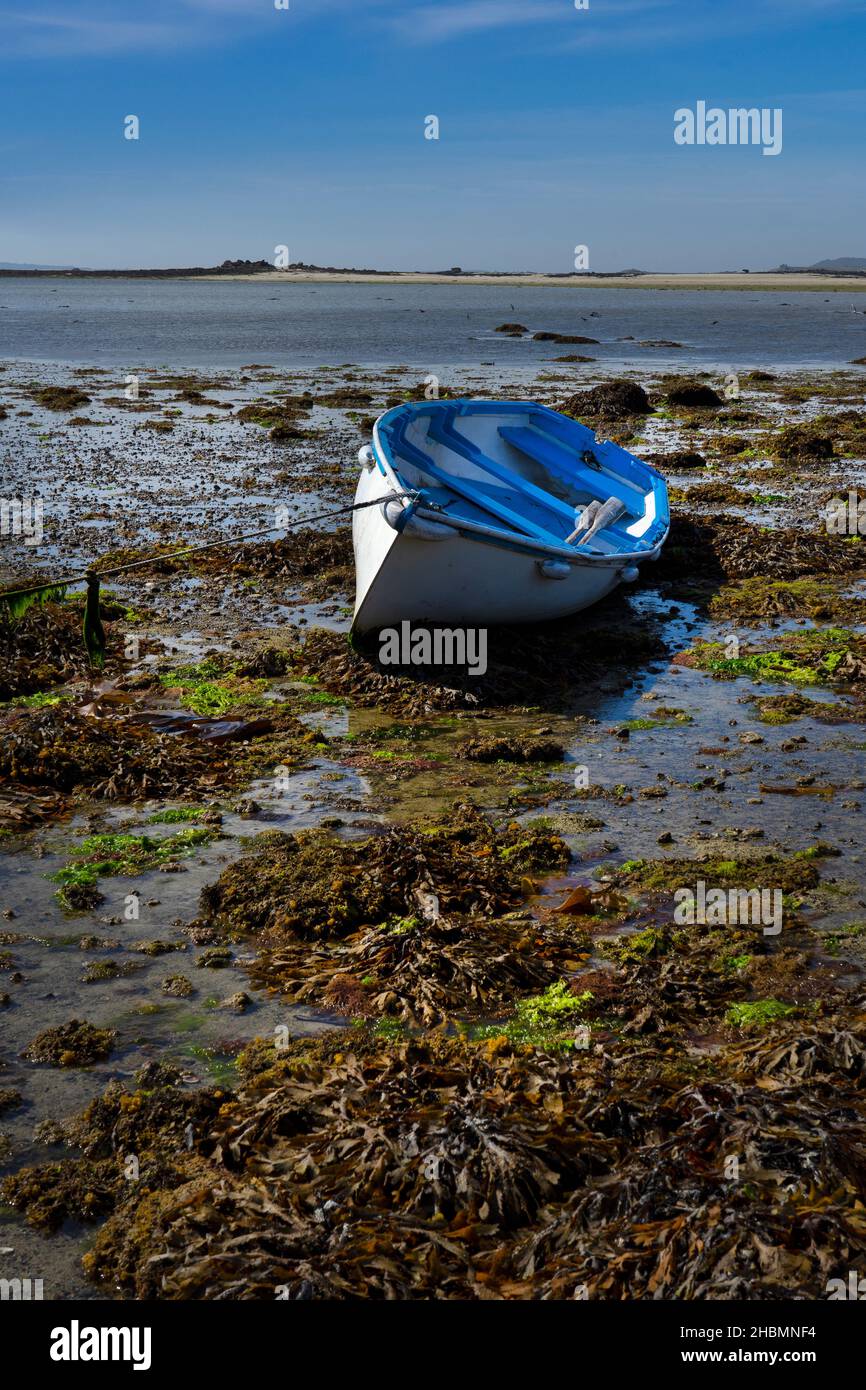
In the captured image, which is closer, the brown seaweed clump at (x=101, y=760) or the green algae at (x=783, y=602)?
the brown seaweed clump at (x=101, y=760)

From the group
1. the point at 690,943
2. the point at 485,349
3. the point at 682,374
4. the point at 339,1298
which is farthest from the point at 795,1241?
the point at 485,349

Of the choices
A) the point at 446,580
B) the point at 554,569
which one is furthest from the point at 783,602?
the point at 446,580

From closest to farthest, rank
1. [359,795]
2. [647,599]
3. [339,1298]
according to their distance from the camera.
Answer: [339,1298]
[359,795]
[647,599]

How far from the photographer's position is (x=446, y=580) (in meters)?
10.8

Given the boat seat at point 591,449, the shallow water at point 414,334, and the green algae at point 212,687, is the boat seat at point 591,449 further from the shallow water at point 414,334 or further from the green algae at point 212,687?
the shallow water at point 414,334

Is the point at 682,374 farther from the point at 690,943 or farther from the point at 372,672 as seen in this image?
the point at 690,943

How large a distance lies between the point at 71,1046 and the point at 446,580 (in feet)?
20.6

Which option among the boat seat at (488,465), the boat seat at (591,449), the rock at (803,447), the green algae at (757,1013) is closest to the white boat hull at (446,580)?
the boat seat at (488,465)

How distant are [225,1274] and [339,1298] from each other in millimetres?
446

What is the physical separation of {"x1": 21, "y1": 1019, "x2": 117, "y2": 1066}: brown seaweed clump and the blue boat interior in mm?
7306

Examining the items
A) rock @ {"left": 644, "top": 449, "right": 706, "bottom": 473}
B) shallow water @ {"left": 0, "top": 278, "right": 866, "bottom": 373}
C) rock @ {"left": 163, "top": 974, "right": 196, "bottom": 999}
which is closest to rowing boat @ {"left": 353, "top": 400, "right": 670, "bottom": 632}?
rock @ {"left": 163, "top": 974, "right": 196, "bottom": 999}

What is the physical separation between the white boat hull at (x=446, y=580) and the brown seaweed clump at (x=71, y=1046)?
5779mm

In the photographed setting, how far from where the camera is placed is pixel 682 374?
144 ft

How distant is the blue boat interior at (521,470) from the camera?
12938 millimetres
